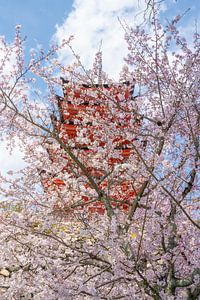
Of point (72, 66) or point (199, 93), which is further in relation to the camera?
point (72, 66)

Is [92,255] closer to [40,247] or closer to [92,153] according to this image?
[40,247]

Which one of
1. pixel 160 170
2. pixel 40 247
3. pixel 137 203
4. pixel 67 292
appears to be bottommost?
pixel 67 292

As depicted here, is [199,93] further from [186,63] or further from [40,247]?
[40,247]

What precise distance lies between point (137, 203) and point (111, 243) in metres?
1.38

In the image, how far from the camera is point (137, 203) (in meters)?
5.07

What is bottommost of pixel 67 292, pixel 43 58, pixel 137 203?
pixel 67 292

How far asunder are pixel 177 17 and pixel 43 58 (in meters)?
2.14

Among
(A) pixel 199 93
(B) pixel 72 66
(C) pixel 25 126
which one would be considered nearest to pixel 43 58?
(B) pixel 72 66

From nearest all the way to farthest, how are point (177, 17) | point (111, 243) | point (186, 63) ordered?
point (111, 243) → point (177, 17) → point (186, 63)

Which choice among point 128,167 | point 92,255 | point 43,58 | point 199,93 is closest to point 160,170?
point 128,167

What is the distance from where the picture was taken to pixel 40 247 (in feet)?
19.0

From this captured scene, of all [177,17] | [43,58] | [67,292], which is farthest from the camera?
[43,58]

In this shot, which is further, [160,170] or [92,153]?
[92,153]

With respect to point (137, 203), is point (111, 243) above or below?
below
